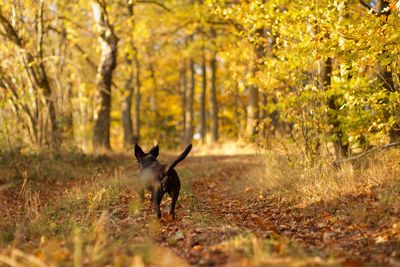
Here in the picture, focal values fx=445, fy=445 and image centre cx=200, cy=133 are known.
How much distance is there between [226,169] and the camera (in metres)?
14.4

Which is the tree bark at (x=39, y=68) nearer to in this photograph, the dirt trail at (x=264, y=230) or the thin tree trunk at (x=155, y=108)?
the dirt trail at (x=264, y=230)

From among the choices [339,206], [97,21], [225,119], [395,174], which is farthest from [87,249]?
[225,119]

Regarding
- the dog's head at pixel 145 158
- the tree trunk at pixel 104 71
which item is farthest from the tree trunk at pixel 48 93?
the dog's head at pixel 145 158

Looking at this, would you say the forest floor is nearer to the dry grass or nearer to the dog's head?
the dry grass

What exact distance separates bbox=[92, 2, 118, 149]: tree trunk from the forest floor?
21.4ft

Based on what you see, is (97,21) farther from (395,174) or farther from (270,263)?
(270,263)

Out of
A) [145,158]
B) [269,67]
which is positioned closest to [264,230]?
[145,158]

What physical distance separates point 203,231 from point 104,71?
37.7 ft

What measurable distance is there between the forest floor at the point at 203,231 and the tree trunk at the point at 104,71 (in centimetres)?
654

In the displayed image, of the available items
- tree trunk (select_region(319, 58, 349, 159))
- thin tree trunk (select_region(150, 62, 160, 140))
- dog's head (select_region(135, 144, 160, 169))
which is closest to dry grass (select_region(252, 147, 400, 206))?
tree trunk (select_region(319, 58, 349, 159))

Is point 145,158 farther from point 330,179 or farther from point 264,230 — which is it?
point 330,179

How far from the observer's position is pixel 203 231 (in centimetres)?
598

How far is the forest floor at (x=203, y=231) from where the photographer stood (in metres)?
4.55

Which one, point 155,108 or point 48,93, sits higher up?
point 155,108
